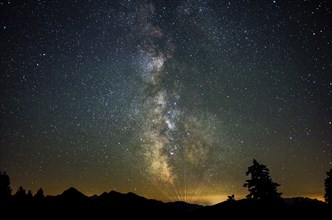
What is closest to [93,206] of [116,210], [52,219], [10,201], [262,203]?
[116,210]

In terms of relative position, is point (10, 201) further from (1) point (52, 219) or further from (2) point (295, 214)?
(2) point (295, 214)

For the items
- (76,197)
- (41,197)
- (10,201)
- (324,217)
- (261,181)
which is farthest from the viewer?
(76,197)

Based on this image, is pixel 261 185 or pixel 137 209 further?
pixel 137 209

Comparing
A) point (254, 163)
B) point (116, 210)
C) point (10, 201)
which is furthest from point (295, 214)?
point (116, 210)

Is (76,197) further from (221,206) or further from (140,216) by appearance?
(221,206)

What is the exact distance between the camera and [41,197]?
54.7 m

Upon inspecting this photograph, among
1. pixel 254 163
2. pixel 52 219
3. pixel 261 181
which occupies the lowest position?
pixel 52 219

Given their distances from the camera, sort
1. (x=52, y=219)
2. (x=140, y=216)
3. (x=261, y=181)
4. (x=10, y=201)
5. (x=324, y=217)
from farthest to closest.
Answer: (x=140, y=216), (x=52, y=219), (x=10, y=201), (x=261, y=181), (x=324, y=217)

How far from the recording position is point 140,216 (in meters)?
63.9

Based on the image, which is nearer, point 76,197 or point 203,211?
point 203,211

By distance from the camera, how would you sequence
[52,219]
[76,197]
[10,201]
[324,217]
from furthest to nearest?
[76,197], [52,219], [10,201], [324,217]

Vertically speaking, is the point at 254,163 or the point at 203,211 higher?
the point at 254,163

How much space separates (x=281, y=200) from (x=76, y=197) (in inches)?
2468

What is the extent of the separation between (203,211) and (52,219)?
29.6 m
